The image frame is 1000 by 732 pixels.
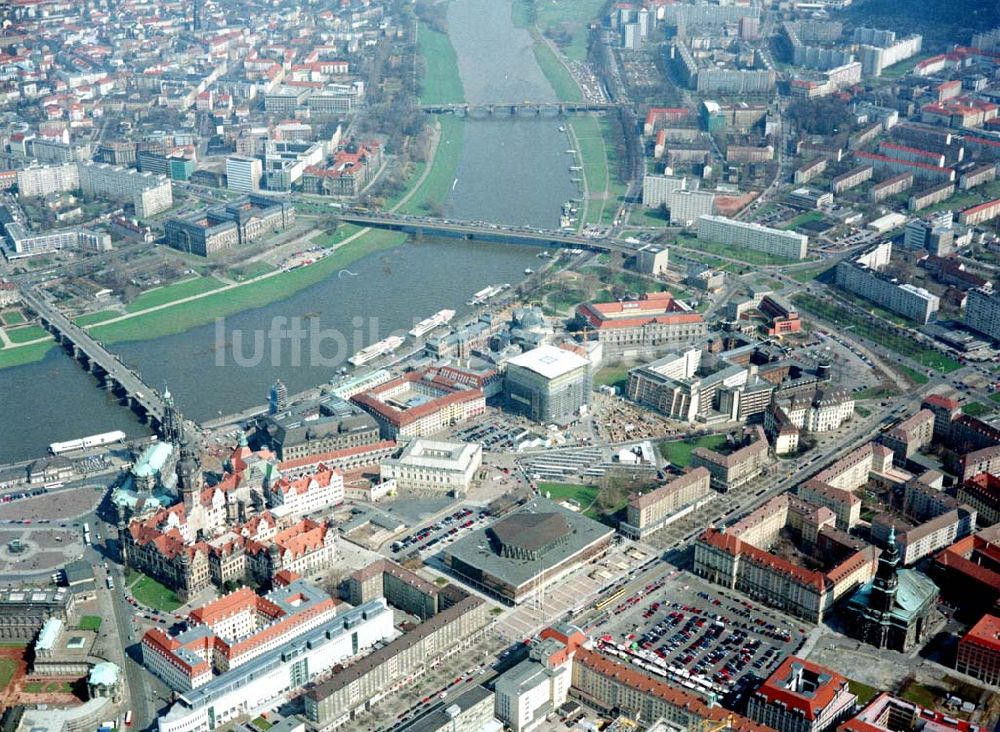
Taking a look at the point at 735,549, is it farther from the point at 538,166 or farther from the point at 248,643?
the point at 538,166

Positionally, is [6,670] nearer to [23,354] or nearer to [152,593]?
[152,593]

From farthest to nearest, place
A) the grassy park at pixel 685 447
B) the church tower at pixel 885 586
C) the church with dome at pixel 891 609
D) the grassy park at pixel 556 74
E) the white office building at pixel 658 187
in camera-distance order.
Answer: the grassy park at pixel 556 74 → the white office building at pixel 658 187 → the grassy park at pixel 685 447 → the church tower at pixel 885 586 → the church with dome at pixel 891 609

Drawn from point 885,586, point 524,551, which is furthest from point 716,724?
point 524,551

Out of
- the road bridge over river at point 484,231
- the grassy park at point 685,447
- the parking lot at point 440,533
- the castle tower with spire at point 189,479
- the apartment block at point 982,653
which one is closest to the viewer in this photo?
the apartment block at point 982,653

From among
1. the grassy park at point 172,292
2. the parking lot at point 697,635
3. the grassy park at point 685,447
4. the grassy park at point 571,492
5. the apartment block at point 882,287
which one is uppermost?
the apartment block at point 882,287

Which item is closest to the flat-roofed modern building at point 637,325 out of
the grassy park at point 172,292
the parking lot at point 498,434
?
the parking lot at point 498,434

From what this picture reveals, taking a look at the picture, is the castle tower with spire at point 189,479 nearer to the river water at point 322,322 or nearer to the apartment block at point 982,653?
the river water at point 322,322

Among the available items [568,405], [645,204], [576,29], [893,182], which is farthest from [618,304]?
[576,29]
